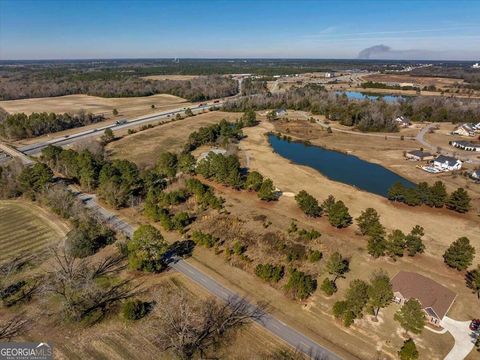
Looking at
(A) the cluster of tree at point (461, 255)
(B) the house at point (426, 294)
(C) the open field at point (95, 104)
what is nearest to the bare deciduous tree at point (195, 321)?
(B) the house at point (426, 294)

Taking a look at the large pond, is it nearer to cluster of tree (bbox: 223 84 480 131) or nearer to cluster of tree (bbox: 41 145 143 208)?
cluster of tree (bbox: 223 84 480 131)

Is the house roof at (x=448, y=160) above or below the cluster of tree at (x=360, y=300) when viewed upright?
above

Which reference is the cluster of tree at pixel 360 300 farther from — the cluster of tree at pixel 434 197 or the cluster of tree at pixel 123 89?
the cluster of tree at pixel 123 89

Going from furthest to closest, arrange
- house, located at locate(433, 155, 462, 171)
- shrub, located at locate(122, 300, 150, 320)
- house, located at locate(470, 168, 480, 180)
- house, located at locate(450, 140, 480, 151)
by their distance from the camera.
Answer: house, located at locate(450, 140, 480, 151) < house, located at locate(433, 155, 462, 171) < house, located at locate(470, 168, 480, 180) < shrub, located at locate(122, 300, 150, 320)

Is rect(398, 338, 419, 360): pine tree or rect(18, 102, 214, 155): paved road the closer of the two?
rect(398, 338, 419, 360): pine tree

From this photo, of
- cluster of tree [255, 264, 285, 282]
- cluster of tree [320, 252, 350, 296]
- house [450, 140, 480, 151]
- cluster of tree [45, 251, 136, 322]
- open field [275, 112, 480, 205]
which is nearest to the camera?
cluster of tree [45, 251, 136, 322]

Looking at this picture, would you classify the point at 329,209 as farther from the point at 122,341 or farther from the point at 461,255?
the point at 122,341

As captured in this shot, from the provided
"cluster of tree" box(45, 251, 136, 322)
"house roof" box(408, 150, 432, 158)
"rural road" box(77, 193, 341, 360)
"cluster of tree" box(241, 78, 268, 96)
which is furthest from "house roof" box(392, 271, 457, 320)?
"cluster of tree" box(241, 78, 268, 96)

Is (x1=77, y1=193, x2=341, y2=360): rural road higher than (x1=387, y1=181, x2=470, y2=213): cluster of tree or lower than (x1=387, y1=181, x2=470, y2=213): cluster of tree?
lower

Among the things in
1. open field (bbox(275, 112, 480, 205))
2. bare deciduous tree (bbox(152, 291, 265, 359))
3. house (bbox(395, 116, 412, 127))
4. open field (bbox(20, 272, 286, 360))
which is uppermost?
house (bbox(395, 116, 412, 127))

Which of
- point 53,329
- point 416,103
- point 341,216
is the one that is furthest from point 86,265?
point 416,103
